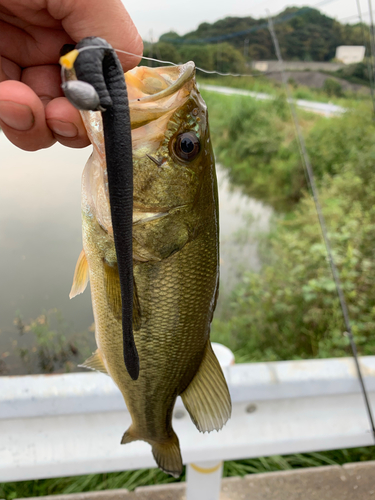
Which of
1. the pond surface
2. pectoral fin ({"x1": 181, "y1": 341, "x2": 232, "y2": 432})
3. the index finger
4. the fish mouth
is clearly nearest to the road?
the pond surface

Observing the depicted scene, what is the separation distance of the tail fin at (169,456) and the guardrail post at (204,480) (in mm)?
698

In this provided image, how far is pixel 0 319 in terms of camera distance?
267cm

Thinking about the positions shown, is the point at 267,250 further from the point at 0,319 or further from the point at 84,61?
the point at 84,61

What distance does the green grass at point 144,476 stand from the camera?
2004mm

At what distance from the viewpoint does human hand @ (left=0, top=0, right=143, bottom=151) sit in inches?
29.5

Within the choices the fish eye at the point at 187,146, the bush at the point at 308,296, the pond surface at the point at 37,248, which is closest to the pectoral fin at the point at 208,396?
the fish eye at the point at 187,146

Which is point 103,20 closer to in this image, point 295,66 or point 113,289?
point 113,289

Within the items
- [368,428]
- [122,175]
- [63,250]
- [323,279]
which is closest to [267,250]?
[323,279]

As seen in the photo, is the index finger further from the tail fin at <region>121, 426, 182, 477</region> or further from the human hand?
the tail fin at <region>121, 426, 182, 477</region>

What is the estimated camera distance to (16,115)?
0.76 m

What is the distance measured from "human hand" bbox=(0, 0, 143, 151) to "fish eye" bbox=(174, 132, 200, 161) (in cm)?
23

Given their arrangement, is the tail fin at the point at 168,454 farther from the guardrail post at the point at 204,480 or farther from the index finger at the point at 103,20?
the index finger at the point at 103,20

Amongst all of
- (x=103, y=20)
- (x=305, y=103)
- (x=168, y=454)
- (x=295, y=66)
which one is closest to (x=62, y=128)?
(x=103, y=20)

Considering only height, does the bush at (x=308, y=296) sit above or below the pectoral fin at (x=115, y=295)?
below
